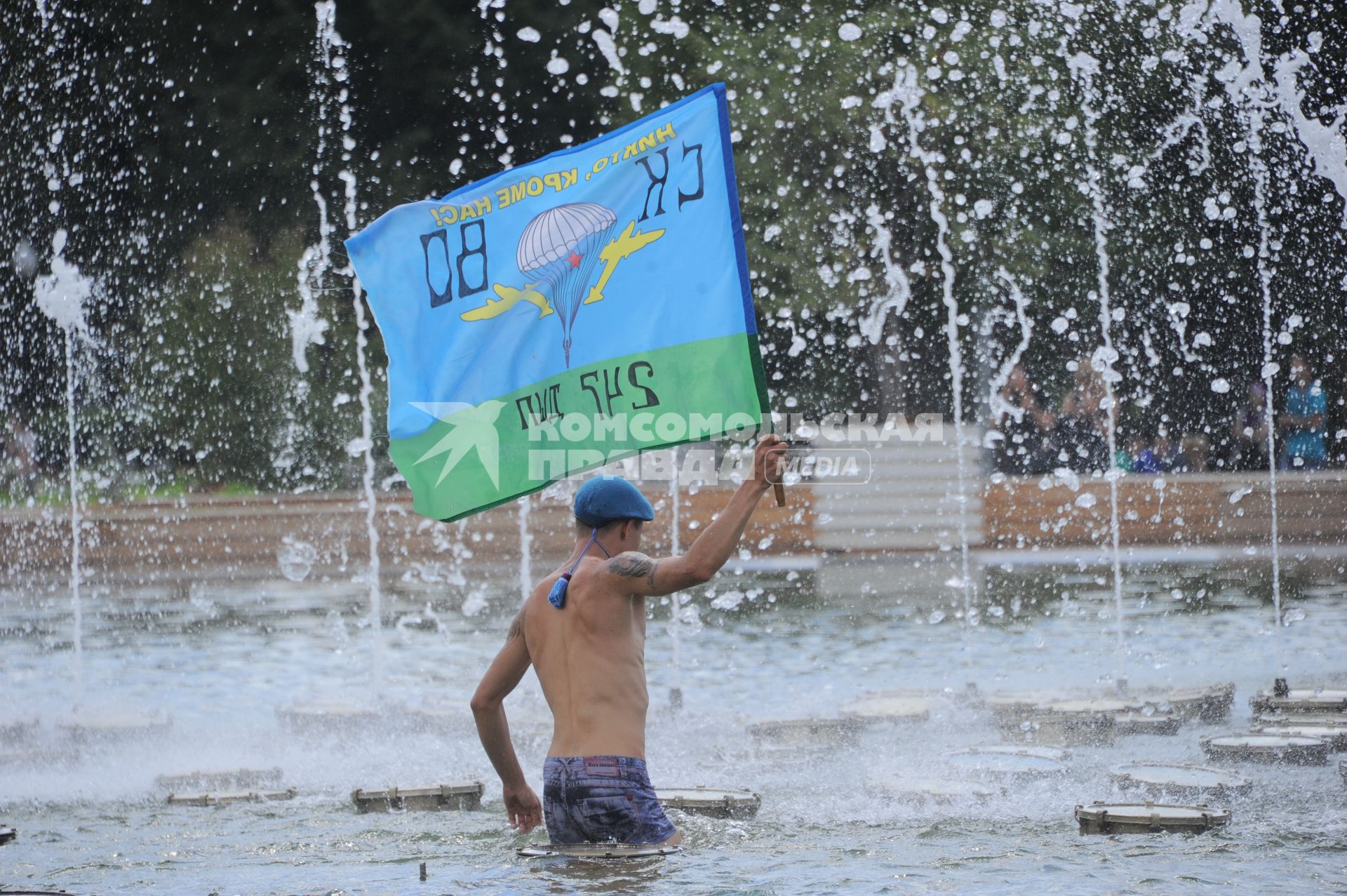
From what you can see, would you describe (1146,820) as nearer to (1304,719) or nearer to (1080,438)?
(1304,719)

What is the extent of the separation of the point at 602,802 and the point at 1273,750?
3.68 m

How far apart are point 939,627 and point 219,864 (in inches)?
300

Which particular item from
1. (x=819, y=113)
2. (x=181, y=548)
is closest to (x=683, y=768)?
(x=181, y=548)

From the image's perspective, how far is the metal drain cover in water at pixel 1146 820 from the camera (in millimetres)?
5379

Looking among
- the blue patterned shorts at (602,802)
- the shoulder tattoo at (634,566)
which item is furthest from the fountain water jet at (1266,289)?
the shoulder tattoo at (634,566)

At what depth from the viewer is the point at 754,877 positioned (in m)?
4.70

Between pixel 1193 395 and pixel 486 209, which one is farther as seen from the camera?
pixel 1193 395

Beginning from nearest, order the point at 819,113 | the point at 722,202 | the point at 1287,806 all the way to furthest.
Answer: the point at 722,202
the point at 1287,806
the point at 819,113

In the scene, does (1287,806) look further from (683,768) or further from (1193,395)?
(1193,395)

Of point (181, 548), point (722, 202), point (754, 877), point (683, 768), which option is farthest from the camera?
point (181, 548)

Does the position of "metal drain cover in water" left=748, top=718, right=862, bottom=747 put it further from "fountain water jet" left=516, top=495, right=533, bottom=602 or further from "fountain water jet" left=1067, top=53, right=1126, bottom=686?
"fountain water jet" left=1067, top=53, right=1126, bottom=686

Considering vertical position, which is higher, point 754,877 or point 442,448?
point 442,448

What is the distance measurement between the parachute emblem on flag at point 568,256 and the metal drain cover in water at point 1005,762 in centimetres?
282

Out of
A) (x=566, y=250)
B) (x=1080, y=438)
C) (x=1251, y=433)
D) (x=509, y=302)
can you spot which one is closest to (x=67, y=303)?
(x=1080, y=438)
